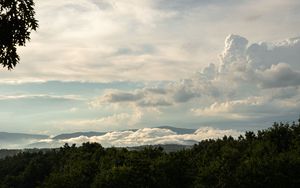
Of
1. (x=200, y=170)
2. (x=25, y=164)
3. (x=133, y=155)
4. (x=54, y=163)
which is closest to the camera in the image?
(x=200, y=170)

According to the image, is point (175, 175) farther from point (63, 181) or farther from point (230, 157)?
point (63, 181)

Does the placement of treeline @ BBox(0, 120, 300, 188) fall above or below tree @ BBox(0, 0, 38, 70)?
below

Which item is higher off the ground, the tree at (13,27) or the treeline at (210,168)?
the tree at (13,27)

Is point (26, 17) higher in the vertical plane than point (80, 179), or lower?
higher

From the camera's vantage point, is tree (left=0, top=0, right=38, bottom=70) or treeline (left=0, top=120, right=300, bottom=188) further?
treeline (left=0, top=120, right=300, bottom=188)

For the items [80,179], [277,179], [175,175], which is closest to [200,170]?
[175,175]

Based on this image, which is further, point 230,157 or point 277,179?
point 230,157

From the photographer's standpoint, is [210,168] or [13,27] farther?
[210,168]

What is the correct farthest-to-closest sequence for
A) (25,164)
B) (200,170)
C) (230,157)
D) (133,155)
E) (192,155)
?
(25,164) → (192,155) → (133,155) → (230,157) → (200,170)

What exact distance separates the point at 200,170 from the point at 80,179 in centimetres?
2964

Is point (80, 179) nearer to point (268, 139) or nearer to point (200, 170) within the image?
point (200, 170)

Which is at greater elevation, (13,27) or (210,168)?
(13,27)

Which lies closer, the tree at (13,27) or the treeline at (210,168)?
the tree at (13,27)

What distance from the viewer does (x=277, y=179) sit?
298ft
